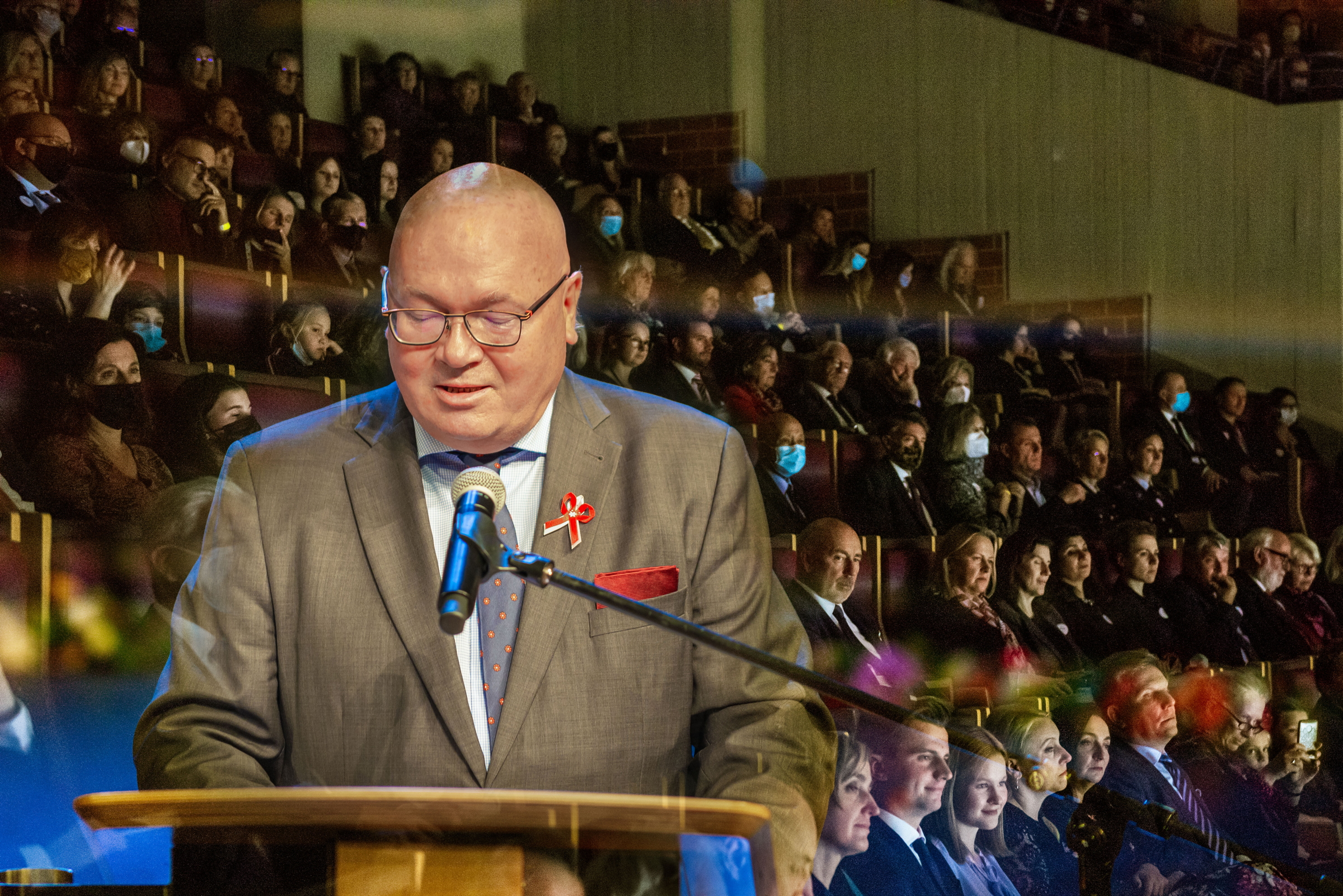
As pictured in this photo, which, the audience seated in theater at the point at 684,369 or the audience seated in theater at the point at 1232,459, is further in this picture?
the audience seated in theater at the point at 1232,459

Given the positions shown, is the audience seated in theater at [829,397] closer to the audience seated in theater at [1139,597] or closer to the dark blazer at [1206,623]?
the audience seated in theater at [1139,597]

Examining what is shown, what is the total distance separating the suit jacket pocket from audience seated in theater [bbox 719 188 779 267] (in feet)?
7.64

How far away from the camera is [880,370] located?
3.14 metres

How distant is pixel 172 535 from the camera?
2029 mm

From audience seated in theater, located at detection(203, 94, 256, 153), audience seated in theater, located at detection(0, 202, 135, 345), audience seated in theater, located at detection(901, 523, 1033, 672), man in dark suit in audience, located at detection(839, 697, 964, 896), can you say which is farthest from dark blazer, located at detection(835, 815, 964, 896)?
audience seated in theater, located at detection(203, 94, 256, 153)

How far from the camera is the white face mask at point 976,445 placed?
3066mm

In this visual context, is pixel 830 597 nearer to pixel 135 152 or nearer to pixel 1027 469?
pixel 1027 469

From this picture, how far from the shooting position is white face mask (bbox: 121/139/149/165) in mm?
2506

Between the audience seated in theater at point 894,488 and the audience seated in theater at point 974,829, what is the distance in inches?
20.7

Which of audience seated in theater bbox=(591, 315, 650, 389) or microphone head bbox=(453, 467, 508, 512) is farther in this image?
audience seated in theater bbox=(591, 315, 650, 389)

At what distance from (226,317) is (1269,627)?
2183 millimetres

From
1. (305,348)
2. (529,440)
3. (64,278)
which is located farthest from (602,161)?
(529,440)

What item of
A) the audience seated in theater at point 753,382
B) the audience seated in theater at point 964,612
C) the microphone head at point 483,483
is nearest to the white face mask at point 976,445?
the audience seated in theater at point 964,612

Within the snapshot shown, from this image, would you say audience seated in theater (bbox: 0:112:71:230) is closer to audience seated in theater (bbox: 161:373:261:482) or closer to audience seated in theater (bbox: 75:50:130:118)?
audience seated in theater (bbox: 75:50:130:118)
